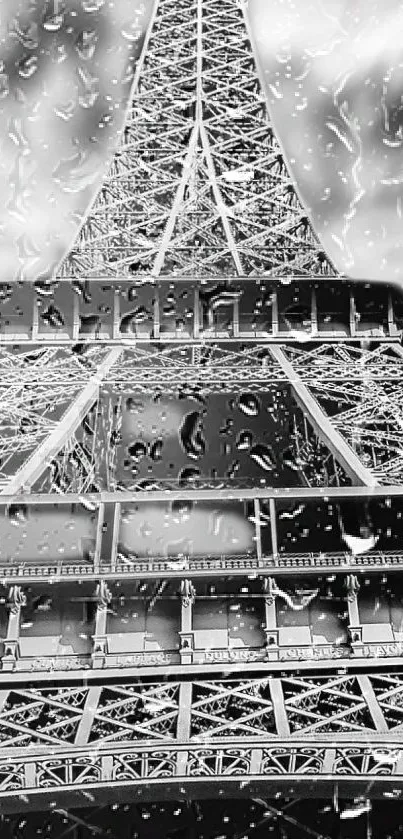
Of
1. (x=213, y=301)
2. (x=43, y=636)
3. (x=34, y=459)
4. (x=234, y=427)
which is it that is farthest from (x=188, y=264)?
(x=43, y=636)

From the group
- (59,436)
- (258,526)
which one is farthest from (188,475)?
(258,526)

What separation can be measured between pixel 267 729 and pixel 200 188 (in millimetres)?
5242

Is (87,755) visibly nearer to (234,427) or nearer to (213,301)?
(234,427)

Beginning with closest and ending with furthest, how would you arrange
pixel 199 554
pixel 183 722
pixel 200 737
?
pixel 200 737 → pixel 183 722 → pixel 199 554

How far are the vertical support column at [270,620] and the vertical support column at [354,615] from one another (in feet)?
0.65

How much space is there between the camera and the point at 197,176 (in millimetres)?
6750

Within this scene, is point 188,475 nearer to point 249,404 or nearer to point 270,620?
point 249,404

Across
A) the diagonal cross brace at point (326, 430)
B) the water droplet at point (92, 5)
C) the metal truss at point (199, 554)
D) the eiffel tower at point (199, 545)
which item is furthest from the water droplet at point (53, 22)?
the metal truss at point (199, 554)

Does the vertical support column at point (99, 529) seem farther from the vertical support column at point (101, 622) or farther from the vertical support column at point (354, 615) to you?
the vertical support column at point (354, 615)

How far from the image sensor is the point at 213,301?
5.39m

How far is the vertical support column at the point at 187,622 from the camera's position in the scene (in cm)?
228

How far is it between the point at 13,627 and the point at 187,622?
459mm

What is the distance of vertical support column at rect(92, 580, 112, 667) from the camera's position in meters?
2.29

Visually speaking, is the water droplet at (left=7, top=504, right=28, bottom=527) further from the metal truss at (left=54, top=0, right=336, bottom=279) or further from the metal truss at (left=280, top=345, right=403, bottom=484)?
the metal truss at (left=54, top=0, right=336, bottom=279)
